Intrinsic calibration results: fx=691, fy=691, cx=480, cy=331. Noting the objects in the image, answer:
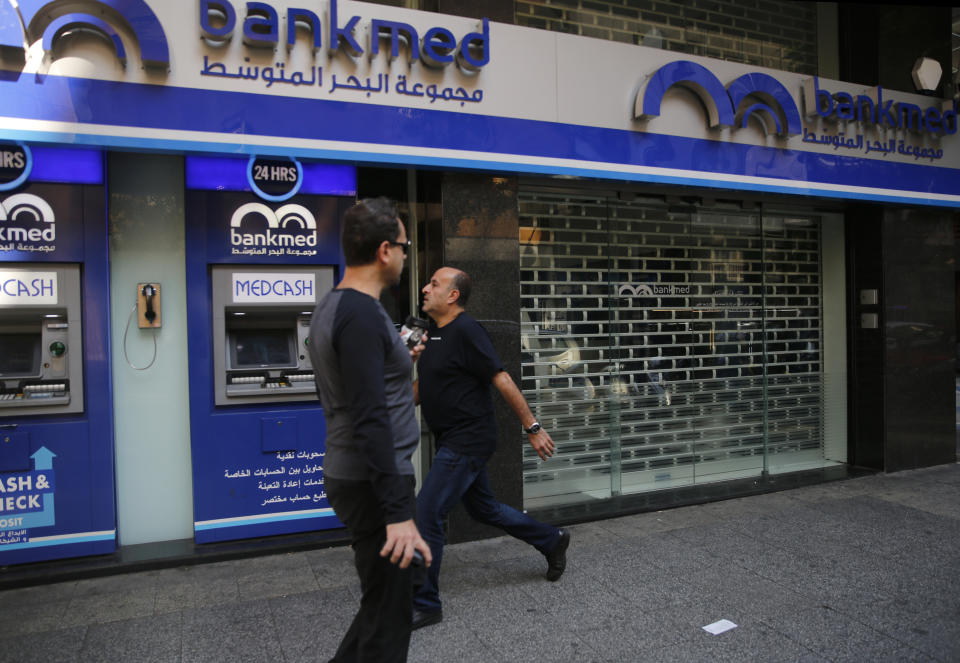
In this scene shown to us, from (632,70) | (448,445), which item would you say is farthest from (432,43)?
(448,445)

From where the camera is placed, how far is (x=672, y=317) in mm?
6469

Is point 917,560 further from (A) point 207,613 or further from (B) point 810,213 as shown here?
(A) point 207,613

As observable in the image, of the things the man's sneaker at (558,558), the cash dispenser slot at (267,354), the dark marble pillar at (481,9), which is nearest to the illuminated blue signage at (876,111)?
the dark marble pillar at (481,9)

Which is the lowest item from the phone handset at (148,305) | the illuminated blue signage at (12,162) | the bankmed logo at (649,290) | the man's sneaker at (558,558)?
the man's sneaker at (558,558)

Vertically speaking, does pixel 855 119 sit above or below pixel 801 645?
above

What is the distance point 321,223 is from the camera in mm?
4809

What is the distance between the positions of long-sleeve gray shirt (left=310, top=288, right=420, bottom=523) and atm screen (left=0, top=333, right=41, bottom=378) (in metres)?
2.90

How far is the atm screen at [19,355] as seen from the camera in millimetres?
4195

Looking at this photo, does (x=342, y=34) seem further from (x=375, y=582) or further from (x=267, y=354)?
(x=375, y=582)

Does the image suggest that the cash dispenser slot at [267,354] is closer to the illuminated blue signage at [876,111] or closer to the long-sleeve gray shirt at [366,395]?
the long-sleeve gray shirt at [366,395]

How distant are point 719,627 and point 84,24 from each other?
486cm

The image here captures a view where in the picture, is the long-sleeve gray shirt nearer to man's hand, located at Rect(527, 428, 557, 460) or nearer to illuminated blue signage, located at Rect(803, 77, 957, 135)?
man's hand, located at Rect(527, 428, 557, 460)

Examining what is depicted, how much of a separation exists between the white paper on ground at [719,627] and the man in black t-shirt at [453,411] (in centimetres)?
119

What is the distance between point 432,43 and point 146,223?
2.30 metres
